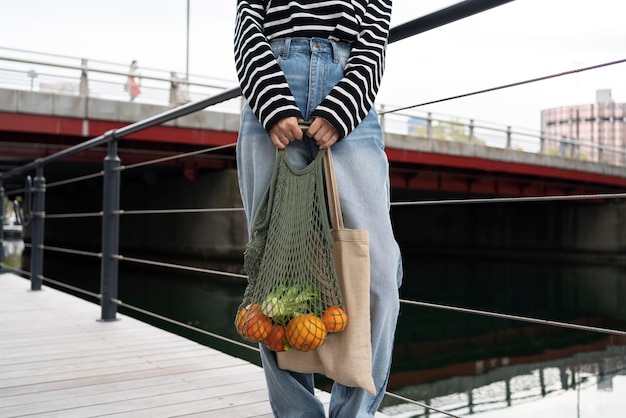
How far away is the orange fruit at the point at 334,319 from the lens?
3.84 feet

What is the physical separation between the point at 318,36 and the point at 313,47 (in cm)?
3

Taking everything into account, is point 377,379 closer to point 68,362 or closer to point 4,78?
point 68,362

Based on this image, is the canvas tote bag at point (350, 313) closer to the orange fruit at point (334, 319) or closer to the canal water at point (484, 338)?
the orange fruit at point (334, 319)

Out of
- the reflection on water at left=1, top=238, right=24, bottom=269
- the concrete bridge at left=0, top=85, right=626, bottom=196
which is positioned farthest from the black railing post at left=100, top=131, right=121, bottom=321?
the concrete bridge at left=0, top=85, right=626, bottom=196

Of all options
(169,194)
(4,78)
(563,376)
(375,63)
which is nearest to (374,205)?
(375,63)

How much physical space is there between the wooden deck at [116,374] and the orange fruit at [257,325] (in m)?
0.66

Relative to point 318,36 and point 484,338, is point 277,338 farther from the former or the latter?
point 484,338

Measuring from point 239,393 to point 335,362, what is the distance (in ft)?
2.88

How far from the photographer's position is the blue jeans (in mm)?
1302

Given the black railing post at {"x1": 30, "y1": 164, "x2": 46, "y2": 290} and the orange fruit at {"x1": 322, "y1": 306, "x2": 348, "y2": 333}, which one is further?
the black railing post at {"x1": 30, "y1": 164, "x2": 46, "y2": 290}

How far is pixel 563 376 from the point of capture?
5574 mm

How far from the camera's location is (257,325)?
1193mm

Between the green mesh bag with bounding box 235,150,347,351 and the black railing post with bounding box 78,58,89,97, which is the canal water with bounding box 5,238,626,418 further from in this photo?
the black railing post with bounding box 78,58,89,97

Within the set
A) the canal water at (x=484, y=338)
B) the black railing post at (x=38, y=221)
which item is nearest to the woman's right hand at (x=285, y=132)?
the canal water at (x=484, y=338)
